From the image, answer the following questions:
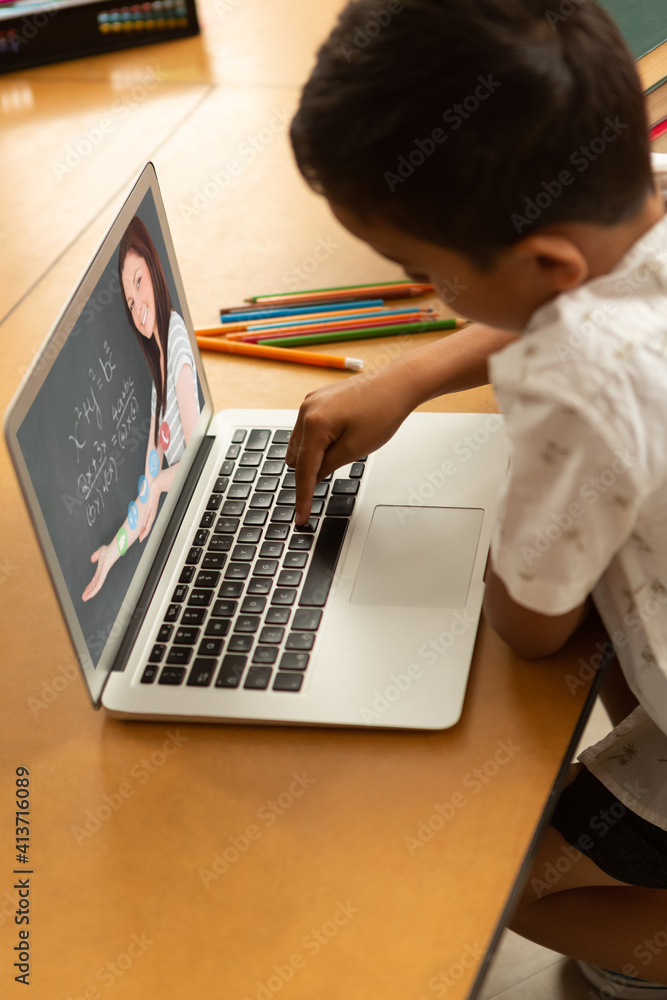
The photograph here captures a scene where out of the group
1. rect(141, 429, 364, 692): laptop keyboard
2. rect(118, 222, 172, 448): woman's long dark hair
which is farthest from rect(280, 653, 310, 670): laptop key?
rect(118, 222, 172, 448): woman's long dark hair

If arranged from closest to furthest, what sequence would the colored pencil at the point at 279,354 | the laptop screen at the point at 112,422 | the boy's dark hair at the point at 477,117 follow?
the boy's dark hair at the point at 477,117 < the laptop screen at the point at 112,422 < the colored pencil at the point at 279,354

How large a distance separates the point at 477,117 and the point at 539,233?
7 centimetres

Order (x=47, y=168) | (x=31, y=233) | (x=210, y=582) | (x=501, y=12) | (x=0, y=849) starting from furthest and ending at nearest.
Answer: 1. (x=47, y=168)
2. (x=31, y=233)
3. (x=210, y=582)
4. (x=0, y=849)
5. (x=501, y=12)

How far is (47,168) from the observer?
54.7 inches

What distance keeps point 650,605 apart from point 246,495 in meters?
0.36

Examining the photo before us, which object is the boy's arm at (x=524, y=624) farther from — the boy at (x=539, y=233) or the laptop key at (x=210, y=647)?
the laptop key at (x=210, y=647)

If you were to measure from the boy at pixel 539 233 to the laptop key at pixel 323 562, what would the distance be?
143 millimetres

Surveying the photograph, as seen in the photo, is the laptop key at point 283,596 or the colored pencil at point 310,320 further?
the colored pencil at point 310,320

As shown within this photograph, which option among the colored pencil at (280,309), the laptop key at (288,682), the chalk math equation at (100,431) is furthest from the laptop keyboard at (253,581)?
the colored pencil at (280,309)

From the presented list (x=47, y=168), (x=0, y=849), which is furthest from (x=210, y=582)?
(x=47, y=168)

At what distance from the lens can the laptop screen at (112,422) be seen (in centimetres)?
63

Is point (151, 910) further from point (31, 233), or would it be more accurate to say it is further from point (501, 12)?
point (31, 233)

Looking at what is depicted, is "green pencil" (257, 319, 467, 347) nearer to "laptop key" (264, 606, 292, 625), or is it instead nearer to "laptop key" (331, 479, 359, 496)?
"laptop key" (331, 479, 359, 496)

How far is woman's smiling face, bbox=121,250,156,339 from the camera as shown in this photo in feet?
2.50
